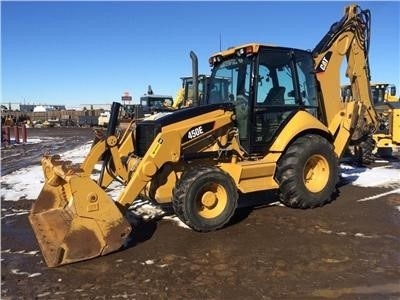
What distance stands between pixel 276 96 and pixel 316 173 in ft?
4.92

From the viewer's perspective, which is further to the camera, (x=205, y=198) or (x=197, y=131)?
(x=197, y=131)

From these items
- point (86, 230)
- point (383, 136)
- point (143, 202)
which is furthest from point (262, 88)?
point (383, 136)

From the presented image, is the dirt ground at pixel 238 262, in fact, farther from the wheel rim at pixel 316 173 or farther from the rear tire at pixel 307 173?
the wheel rim at pixel 316 173

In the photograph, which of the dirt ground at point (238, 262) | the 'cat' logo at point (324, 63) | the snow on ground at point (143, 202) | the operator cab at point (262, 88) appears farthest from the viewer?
the 'cat' logo at point (324, 63)

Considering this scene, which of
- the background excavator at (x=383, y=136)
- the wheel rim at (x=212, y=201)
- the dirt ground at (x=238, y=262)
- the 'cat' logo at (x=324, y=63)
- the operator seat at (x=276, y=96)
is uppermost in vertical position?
the 'cat' logo at (x=324, y=63)

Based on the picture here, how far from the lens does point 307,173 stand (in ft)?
25.4

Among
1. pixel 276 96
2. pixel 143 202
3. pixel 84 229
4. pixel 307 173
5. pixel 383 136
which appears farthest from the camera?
pixel 383 136

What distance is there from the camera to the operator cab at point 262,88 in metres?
7.17

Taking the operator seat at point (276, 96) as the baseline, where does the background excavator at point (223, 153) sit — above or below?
below

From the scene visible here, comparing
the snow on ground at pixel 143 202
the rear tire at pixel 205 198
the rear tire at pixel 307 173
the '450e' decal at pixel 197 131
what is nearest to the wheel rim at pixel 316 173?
the rear tire at pixel 307 173

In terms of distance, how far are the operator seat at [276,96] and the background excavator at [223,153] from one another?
17 millimetres

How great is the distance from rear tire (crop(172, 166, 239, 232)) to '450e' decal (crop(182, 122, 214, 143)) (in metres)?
0.48

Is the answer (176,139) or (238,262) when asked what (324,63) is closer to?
(176,139)

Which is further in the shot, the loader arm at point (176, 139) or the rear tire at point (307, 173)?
the rear tire at point (307, 173)
